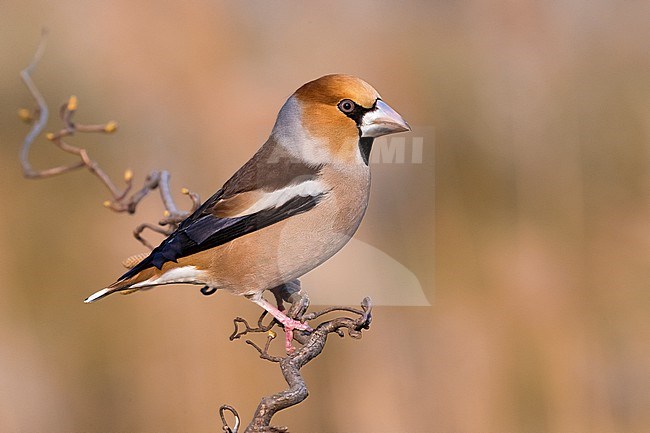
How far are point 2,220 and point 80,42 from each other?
1.47 feet

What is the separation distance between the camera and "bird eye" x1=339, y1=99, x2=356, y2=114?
3.03ft

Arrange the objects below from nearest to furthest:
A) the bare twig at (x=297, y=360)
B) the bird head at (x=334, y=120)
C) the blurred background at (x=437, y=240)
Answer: the bare twig at (x=297, y=360) → the bird head at (x=334, y=120) → the blurred background at (x=437, y=240)

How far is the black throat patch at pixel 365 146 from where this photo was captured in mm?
945

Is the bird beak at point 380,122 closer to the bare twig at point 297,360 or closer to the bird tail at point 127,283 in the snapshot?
the bare twig at point 297,360

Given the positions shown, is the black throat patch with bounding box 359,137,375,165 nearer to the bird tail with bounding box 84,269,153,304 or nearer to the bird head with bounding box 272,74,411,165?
the bird head with bounding box 272,74,411,165

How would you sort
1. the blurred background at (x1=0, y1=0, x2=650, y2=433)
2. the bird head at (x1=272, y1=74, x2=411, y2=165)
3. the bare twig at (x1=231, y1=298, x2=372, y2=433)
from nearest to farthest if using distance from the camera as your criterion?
the bare twig at (x1=231, y1=298, x2=372, y2=433)
the bird head at (x1=272, y1=74, x2=411, y2=165)
the blurred background at (x1=0, y1=0, x2=650, y2=433)

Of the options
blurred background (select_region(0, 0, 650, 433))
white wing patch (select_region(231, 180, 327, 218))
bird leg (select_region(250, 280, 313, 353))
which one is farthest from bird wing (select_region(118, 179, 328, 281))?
blurred background (select_region(0, 0, 650, 433))

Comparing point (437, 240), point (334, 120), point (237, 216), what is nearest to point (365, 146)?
point (334, 120)

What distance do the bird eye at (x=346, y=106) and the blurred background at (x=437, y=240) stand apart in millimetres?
581

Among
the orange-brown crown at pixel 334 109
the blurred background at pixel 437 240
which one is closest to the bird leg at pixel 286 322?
the orange-brown crown at pixel 334 109

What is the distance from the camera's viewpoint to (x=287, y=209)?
3.18 ft

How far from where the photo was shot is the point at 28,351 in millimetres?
1821

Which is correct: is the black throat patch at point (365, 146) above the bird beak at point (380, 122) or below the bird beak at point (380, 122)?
below

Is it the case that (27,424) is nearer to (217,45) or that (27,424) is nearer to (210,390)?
(210,390)
